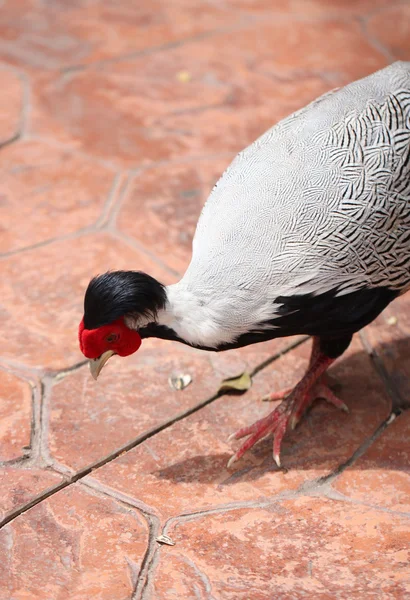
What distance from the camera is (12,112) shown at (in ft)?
17.1

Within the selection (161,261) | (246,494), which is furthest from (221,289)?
(161,261)

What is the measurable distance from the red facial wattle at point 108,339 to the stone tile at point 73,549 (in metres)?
0.58

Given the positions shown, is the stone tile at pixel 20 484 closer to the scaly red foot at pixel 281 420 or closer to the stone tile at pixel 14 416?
the stone tile at pixel 14 416

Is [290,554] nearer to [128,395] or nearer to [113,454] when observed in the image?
[113,454]

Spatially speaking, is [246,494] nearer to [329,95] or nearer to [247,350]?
[247,350]

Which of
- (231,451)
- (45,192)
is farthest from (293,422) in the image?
(45,192)

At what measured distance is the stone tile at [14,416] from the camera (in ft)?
10.1

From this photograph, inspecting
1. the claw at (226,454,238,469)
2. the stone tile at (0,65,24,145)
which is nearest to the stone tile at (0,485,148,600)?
the claw at (226,454,238,469)

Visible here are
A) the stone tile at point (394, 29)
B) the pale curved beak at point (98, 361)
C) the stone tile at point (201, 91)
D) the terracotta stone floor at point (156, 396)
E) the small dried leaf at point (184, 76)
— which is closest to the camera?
the terracotta stone floor at point (156, 396)

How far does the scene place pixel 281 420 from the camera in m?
3.18

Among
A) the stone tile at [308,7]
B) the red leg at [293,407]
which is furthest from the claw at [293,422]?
the stone tile at [308,7]

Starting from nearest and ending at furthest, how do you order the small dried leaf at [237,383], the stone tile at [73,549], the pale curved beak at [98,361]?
1. the stone tile at [73,549]
2. the pale curved beak at [98,361]
3. the small dried leaf at [237,383]

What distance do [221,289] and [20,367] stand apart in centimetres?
120

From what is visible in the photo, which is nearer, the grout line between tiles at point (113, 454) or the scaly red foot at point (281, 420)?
the grout line between tiles at point (113, 454)
